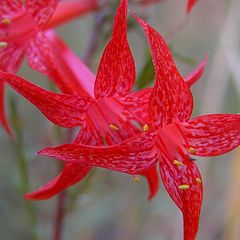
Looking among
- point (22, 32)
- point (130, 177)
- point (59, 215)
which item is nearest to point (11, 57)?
point (22, 32)

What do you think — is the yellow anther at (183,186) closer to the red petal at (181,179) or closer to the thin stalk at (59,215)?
the red petal at (181,179)

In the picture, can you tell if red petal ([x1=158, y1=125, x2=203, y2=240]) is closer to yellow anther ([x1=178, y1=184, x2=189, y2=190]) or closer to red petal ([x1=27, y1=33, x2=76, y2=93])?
yellow anther ([x1=178, y1=184, x2=189, y2=190])

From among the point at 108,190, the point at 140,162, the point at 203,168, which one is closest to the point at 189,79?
the point at 140,162

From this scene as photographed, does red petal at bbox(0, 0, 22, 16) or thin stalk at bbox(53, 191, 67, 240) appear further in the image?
thin stalk at bbox(53, 191, 67, 240)

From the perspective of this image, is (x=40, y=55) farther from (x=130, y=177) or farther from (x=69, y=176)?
(x=130, y=177)

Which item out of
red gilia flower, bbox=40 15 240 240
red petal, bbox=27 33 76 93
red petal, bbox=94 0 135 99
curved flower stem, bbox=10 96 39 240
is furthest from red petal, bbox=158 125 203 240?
curved flower stem, bbox=10 96 39 240

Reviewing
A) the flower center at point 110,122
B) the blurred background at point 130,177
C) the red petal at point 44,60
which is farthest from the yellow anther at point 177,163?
the blurred background at point 130,177
